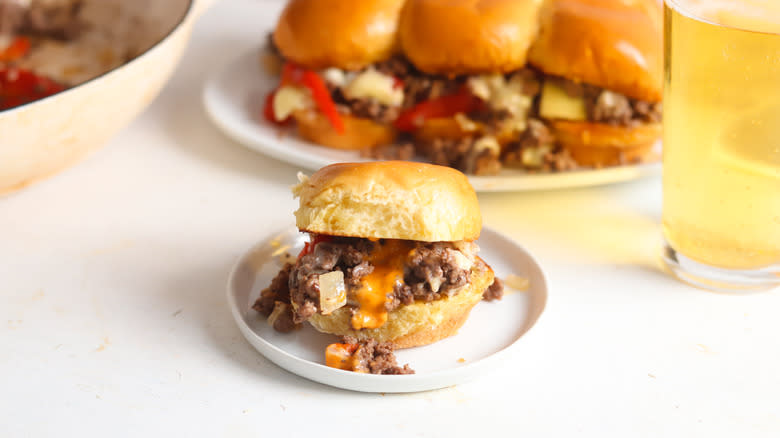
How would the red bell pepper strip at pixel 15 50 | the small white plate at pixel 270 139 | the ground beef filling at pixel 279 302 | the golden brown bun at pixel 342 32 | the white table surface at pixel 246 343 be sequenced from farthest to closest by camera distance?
the red bell pepper strip at pixel 15 50, the golden brown bun at pixel 342 32, the small white plate at pixel 270 139, the ground beef filling at pixel 279 302, the white table surface at pixel 246 343

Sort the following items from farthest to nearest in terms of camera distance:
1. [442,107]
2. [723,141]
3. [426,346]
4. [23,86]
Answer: [23,86], [442,107], [723,141], [426,346]

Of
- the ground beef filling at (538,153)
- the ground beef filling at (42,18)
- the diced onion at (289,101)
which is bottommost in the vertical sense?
the ground beef filling at (538,153)

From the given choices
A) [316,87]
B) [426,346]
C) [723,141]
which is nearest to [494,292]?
[426,346]

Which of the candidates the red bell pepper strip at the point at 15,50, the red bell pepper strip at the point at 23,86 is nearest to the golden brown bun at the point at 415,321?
the red bell pepper strip at the point at 23,86

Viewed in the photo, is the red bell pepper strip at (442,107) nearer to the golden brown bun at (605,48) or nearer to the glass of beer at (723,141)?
the golden brown bun at (605,48)

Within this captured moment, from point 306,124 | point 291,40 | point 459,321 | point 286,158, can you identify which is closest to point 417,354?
point 459,321

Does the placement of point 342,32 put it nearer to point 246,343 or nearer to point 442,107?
point 442,107

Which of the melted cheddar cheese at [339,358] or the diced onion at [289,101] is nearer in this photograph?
the melted cheddar cheese at [339,358]
